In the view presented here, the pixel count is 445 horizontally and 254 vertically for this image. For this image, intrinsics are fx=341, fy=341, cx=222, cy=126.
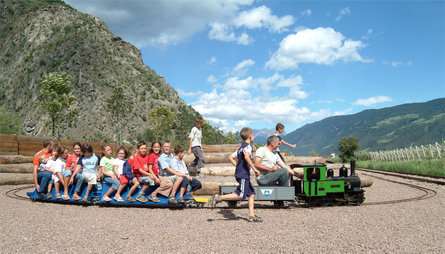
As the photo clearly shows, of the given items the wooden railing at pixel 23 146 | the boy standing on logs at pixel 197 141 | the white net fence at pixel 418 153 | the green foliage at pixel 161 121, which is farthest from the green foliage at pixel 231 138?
the boy standing on logs at pixel 197 141

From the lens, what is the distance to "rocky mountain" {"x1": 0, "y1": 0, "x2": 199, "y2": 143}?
2896 inches

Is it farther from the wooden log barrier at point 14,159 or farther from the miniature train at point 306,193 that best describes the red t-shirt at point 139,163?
the wooden log barrier at point 14,159

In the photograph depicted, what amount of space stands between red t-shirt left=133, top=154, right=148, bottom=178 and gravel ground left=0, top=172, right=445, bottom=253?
923 millimetres

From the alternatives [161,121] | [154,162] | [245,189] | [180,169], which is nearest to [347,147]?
[161,121]

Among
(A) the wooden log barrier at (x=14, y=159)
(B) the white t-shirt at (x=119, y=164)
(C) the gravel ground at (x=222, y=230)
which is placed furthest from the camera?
(A) the wooden log barrier at (x=14, y=159)

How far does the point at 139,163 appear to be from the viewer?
8.48m

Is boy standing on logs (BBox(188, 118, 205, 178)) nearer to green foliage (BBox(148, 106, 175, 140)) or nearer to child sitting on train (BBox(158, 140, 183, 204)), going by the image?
child sitting on train (BBox(158, 140, 183, 204))

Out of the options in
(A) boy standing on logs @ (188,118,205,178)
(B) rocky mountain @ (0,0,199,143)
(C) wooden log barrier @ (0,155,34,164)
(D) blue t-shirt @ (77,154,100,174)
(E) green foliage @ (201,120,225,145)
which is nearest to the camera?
(D) blue t-shirt @ (77,154,100,174)

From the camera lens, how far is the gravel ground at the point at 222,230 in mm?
4980

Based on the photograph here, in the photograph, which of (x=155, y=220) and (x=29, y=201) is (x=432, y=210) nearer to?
(x=155, y=220)

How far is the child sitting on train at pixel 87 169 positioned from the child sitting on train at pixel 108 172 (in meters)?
0.22

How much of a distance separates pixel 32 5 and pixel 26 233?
119 metres

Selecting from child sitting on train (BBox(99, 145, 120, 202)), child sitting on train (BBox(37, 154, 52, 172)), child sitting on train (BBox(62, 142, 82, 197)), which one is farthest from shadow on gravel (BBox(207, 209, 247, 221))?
child sitting on train (BBox(37, 154, 52, 172))

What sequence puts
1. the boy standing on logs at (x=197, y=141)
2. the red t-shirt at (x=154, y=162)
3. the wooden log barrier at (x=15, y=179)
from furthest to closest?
the wooden log barrier at (x=15, y=179), the boy standing on logs at (x=197, y=141), the red t-shirt at (x=154, y=162)
